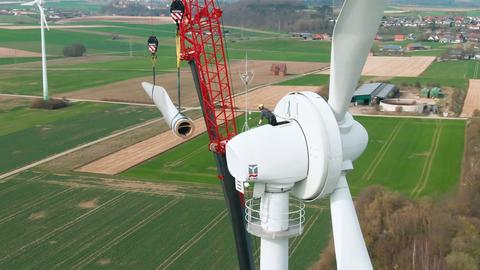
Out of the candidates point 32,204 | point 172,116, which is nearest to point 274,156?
point 172,116

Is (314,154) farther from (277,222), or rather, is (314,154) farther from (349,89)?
(277,222)

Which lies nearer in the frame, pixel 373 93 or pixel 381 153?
pixel 381 153

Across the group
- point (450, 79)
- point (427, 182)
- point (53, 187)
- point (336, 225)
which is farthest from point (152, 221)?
point (450, 79)

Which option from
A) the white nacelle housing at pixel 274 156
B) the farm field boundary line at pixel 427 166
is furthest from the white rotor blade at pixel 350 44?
the farm field boundary line at pixel 427 166

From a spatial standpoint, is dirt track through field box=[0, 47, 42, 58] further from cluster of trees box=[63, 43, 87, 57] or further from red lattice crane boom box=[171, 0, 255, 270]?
red lattice crane boom box=[171, 0, 255, 270]

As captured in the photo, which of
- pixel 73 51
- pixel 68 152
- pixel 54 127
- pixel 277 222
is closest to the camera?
pixel 277 222
